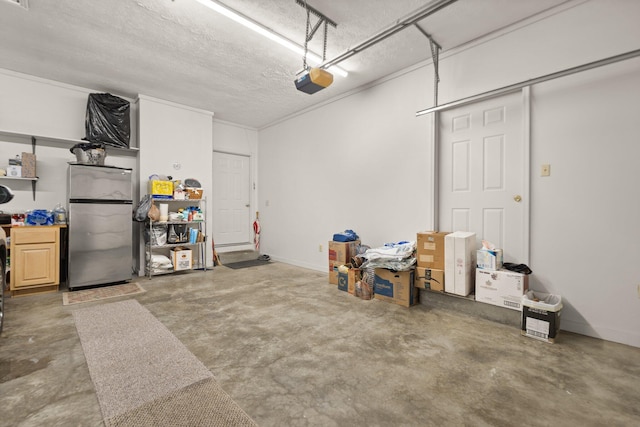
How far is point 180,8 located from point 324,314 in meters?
3.37

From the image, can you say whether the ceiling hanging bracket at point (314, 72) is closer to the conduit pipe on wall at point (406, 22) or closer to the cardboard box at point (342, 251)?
the conduit pipe on wall at point (406, 22)

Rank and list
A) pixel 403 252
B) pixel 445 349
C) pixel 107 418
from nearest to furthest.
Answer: pixel 107 418, pixel 445 349, pixel 403 252

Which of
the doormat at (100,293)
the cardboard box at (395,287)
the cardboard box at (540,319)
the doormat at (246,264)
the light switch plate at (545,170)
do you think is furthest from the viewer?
the doormat at (246,264)

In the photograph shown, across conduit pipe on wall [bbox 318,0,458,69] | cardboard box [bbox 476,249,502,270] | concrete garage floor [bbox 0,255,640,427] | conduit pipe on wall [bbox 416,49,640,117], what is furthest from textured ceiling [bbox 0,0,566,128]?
concrete garage floor [bbox 0,255,640,427]

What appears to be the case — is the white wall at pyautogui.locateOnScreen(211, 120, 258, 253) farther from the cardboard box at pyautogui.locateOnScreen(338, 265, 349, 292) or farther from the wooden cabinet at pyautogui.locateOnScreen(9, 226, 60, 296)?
the cardboard box at pyautogui.locateOnScreen(338, 265, 349, 292)

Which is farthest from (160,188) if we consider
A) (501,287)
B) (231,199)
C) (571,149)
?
(571,149)

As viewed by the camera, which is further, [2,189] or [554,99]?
[2,189]

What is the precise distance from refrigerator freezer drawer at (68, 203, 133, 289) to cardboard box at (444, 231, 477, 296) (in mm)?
4415

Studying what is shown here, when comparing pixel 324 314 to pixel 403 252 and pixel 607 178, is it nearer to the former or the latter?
pixel 403 252

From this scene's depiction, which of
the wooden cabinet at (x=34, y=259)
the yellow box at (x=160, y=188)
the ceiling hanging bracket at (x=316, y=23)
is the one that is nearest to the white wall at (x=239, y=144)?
the yellow box at (x=160, y=188)

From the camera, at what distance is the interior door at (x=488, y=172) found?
2904 millimetres

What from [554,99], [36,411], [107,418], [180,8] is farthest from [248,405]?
[554,99]

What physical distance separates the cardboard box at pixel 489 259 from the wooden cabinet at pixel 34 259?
5.22 meters

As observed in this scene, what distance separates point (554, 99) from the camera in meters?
2.70
